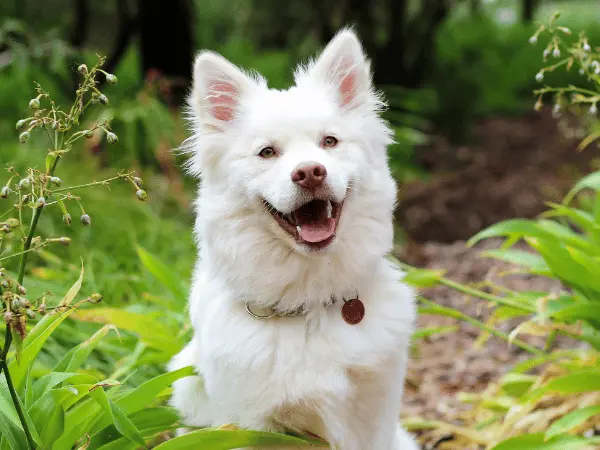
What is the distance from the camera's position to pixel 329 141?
2334mm

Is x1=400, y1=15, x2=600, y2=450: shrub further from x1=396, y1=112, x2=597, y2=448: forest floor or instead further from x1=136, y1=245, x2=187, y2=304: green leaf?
x1=136, y1=245, x2=187, y2=304: green leaf

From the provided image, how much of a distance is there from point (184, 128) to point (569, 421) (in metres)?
4.38

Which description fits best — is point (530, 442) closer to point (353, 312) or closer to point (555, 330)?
point (555, 330)

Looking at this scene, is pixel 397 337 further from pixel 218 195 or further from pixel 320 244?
pixel 218 195

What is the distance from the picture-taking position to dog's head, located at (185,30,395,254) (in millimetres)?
2221

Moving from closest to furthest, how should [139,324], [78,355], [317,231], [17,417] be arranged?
[17,417]
[317,231]
[78,355]
[139,324]

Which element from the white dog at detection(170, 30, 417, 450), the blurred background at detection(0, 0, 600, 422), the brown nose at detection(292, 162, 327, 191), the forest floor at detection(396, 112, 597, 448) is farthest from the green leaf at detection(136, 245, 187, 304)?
the brown nose at detection(292, 162, 327, 191)

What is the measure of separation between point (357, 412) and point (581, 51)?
1.60 metres

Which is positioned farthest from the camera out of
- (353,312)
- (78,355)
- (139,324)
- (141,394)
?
(139,324)

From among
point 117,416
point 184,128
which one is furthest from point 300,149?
point 184,128

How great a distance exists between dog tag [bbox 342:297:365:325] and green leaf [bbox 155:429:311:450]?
430 mm

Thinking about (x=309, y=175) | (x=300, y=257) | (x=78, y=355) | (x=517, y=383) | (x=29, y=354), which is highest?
(x=309, y=175)

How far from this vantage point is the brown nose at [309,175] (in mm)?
2109

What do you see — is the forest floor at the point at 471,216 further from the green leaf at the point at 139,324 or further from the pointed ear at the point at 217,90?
the pointed ear at the point at 217,90
